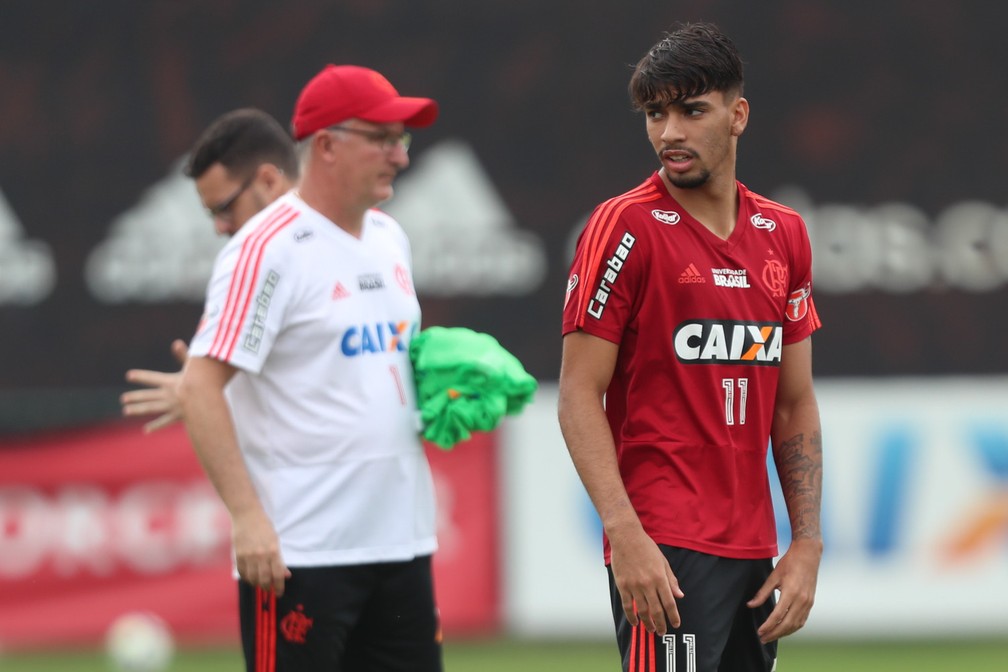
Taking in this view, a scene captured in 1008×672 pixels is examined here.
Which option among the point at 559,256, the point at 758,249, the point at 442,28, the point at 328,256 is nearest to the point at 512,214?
the point at 559,256

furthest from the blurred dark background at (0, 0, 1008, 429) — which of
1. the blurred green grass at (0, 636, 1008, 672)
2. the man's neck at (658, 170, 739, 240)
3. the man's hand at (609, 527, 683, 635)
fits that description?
the man's hand at (609, 527, 683, 635)

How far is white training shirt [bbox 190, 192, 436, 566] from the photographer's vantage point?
398 cm

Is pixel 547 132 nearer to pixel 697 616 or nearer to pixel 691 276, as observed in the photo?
pixel 691 276

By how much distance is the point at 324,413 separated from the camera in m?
4.03

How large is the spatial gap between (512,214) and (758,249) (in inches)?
204

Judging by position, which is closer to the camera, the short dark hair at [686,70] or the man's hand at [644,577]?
the man's hand at [644,577]

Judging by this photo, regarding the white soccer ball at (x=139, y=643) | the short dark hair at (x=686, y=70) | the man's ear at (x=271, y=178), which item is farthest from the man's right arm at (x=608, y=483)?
the white soccer ball at (x=139, y=643)

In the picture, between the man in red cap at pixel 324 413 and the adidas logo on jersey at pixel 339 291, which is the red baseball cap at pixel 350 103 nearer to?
the man in red cap at pixel 324 413

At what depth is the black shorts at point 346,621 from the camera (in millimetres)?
3949

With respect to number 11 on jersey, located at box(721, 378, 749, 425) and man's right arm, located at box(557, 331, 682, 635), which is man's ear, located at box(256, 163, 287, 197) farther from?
number 11 on jersey, located at box(721, 378, 749, 425)

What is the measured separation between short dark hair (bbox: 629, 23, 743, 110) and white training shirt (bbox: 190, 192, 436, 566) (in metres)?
0.99

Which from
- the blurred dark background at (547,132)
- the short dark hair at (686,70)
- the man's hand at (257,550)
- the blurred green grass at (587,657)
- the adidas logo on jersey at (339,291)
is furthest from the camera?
the blurred dark background at (547,132)

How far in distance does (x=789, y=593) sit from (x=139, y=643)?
4888 millimetres

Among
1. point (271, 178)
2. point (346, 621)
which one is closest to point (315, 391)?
point (346, 621)
